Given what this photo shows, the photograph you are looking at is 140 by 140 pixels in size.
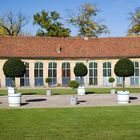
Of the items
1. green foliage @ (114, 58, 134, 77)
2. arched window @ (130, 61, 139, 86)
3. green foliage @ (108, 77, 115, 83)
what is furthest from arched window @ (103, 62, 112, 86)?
green foliage @ (114, 58, 134, 77)

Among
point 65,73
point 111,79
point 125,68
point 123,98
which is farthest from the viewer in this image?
point 65,73

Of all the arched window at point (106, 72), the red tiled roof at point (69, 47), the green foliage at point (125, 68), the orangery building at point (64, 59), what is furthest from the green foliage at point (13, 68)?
the arched window at point (106, 72)

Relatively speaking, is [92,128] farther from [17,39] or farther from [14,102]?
[17,39]

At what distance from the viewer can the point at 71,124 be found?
647 inches

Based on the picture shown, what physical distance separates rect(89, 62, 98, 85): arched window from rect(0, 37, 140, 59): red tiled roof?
4.11ft

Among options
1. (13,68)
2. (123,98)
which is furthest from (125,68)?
(13,68)

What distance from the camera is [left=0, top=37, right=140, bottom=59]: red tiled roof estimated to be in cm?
5144

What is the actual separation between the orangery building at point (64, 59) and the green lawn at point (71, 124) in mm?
29817

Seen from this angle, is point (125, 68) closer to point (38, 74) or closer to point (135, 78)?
point (38, 74)

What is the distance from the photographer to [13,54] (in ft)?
165

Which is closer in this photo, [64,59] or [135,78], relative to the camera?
[64,59]

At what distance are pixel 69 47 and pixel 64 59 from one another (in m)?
1.97

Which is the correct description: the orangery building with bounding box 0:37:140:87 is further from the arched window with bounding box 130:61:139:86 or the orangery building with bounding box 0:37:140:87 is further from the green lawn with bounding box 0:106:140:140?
the green lawn with bounding box 0:106:140:140

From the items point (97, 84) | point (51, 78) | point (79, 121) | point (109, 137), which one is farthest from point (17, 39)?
point (109, 137)
